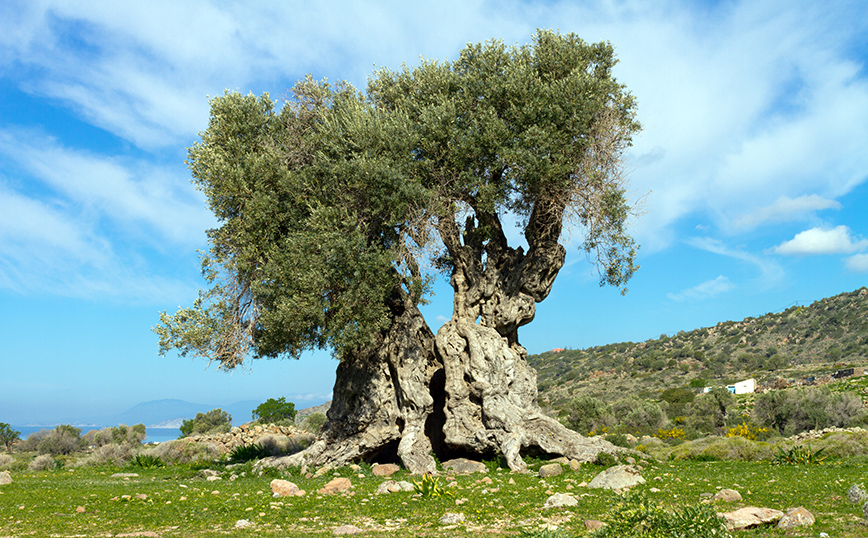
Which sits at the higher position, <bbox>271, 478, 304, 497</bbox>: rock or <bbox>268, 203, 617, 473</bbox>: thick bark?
<bbox>268, 203, 617, 473</bbox>: thick bark

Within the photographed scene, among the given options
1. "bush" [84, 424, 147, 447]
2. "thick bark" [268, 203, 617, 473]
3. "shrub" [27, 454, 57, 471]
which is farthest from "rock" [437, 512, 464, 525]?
"bush" [84, 424, 147, 447]

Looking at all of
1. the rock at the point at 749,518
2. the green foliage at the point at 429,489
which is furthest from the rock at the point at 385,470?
the rock at the point at 749,518

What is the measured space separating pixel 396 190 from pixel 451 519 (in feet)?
37.4

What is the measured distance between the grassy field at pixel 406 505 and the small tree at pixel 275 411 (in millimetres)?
32626

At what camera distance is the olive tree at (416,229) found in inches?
707

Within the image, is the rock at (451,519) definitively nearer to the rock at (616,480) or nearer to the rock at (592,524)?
the rock at (592,524)

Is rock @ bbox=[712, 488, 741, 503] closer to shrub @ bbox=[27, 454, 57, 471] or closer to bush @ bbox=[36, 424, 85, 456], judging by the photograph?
shrub @ bbox=[27, 454, 57, 471]

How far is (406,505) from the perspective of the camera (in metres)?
11.2

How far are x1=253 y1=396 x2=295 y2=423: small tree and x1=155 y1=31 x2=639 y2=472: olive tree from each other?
29.3m

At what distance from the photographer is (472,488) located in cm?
1329

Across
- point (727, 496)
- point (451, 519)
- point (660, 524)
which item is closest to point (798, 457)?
point (727, 496)

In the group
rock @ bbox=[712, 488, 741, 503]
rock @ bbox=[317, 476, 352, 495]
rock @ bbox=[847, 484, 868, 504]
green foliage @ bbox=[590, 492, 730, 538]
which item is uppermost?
green foliage @ bbox=[590, 492, 730, 538]

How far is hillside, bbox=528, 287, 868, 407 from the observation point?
187ft

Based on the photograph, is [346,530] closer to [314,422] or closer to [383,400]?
→ [383,400]
